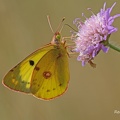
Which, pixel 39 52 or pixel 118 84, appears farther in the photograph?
pixel 118 84

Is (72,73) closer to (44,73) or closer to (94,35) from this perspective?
(44,73)

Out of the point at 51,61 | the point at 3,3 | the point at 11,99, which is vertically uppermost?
the point at 3,3

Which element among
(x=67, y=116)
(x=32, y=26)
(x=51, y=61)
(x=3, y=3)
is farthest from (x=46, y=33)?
(x=51, y=61)

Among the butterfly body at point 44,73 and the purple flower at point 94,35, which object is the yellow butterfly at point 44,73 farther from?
the purple flower at point 94,35

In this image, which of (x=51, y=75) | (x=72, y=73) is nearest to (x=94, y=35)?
(x=51, y=75)

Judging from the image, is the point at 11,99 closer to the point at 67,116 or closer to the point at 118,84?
the point at 67,116

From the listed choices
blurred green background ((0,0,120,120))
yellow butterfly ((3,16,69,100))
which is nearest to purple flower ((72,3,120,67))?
yellow butterfly ((3,16,69,100))
